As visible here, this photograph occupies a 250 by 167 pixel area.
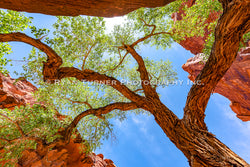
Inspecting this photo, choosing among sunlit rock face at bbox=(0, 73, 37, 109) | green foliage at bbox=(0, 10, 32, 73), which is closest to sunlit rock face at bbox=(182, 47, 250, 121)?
green foliage at bbox=(0, 10, 32, 73)

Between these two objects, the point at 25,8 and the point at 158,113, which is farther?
the point at 158,113

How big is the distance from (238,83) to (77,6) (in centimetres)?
2135

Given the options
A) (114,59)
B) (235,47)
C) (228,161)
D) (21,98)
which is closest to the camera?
(228,161)

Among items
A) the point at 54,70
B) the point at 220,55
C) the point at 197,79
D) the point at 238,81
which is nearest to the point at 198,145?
the point at 197,79

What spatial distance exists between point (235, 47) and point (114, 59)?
7818 millimetres

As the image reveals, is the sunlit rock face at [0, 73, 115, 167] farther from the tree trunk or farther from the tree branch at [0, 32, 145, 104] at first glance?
the tree trunk

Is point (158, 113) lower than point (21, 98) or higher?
lower

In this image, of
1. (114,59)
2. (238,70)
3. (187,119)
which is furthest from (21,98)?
(238,70)

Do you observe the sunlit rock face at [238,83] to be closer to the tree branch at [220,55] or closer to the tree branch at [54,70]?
the tree branch at [220,55]

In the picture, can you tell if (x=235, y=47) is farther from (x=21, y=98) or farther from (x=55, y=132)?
(x=21, y=98)

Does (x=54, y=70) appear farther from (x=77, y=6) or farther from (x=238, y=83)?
(x=238, y=83)

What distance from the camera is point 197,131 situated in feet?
16.1

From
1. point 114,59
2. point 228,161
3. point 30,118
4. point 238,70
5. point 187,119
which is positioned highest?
point 238,70

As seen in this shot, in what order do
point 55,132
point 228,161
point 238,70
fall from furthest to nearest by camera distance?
point 238,70
point 55,132
point 228,161
